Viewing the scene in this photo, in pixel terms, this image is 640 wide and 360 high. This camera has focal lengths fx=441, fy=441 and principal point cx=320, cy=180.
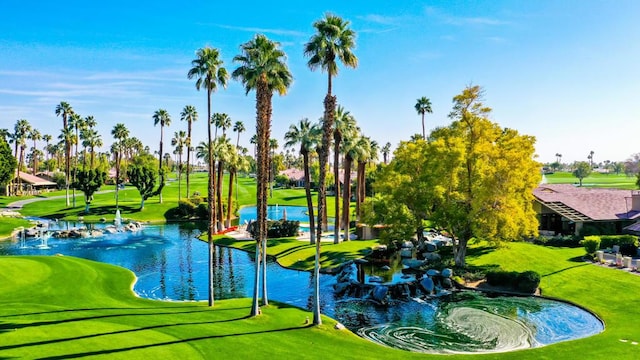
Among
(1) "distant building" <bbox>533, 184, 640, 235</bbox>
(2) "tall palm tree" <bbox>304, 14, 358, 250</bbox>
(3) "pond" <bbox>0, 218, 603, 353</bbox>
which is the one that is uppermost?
(2) "tall palm tree" <bbox>304, 14, 358, 250</bbox>

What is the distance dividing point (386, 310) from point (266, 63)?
19.6 m

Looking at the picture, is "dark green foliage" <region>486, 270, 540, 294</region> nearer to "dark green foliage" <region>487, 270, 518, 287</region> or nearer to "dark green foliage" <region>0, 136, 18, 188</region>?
"dark green foliage" <region>487, 270, 518, 287</region>

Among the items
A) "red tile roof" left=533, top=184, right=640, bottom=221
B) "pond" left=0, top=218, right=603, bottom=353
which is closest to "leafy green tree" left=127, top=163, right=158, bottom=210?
"pond" left=0, top=218, right=603, bottom=353

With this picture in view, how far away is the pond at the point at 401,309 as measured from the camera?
26766 mm

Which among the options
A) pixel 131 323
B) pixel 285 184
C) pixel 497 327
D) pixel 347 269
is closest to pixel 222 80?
pixel 131 323

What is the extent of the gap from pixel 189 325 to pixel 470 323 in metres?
18.2

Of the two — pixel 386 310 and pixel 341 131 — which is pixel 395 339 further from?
pixel 341 131

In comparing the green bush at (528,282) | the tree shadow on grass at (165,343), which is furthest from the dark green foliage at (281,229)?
the tree shadow on grass at (165,343)

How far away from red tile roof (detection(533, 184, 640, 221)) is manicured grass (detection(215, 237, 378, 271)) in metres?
26.1

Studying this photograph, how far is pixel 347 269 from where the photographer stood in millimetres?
41125

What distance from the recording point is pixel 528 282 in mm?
35281

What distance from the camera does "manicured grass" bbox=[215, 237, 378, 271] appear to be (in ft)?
154

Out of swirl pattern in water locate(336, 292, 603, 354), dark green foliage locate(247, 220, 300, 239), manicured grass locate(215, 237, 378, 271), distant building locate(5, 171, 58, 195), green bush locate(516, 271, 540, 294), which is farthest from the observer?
distant building locate(5, 171, 58, 195)

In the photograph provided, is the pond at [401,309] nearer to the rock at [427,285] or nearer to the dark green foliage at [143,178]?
the rock at [427,285]
